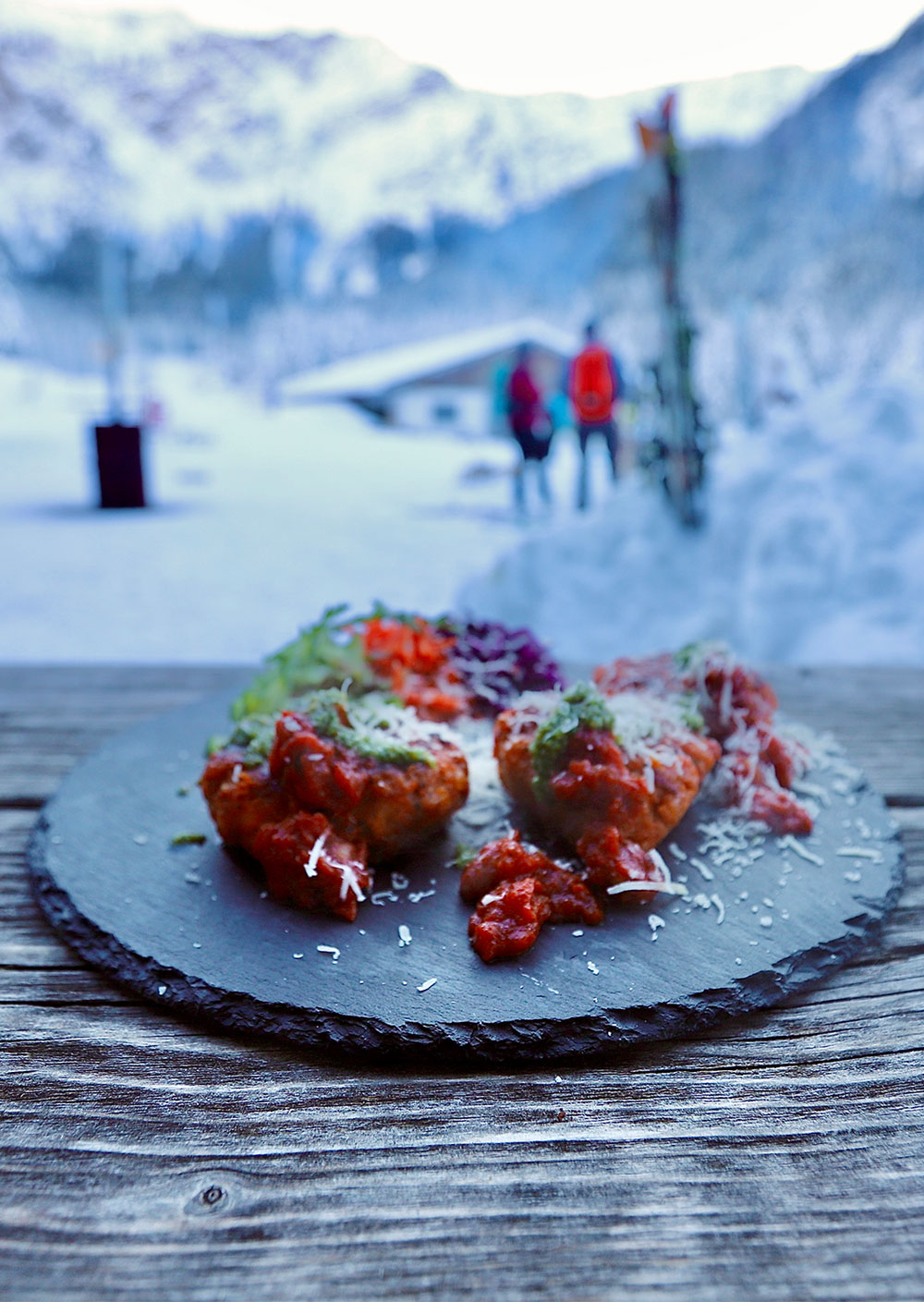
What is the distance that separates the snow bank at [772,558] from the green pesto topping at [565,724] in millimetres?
2412

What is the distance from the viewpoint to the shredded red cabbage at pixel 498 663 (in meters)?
1.60

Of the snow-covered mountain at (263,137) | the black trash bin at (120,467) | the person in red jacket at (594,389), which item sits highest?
the snow-covered mountain at (263,137)

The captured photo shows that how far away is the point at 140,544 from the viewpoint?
14.6 feet

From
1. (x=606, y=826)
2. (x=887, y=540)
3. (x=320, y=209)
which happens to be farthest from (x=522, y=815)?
(x=320, y=209)

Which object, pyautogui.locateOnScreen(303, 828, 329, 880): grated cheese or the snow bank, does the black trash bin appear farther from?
pyautogui.locateOnScreen(303, 828, 329, 880): grated cheese

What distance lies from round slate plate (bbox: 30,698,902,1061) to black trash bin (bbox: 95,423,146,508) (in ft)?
13.1

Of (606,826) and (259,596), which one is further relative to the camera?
(259,596)

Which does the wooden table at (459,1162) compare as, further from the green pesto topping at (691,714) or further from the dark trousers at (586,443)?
the dark trousers at (586,443)

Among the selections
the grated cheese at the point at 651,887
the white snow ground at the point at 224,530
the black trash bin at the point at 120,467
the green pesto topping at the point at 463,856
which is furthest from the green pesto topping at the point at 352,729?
the black trash bin at the point at 120,467

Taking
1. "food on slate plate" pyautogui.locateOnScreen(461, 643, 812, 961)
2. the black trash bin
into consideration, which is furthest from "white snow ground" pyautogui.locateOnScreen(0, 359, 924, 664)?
"food on slate plate" pyautogui.locateOnScreen(461, 643, 812, 961)

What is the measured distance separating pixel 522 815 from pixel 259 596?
9.47 ft

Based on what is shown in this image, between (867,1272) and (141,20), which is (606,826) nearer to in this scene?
(867,1272)

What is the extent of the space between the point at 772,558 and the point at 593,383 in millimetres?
1138

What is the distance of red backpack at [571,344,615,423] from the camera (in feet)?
13.9
